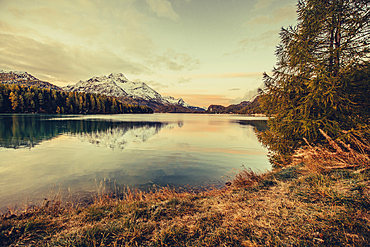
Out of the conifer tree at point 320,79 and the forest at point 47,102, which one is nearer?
the conifer tree at point 320,79

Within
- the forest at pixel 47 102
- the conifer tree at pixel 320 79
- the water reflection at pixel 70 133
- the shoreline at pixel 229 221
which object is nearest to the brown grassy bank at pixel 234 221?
the shoreline at pixel 229 221

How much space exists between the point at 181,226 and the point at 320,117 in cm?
985

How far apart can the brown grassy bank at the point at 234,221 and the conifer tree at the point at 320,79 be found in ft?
10.2

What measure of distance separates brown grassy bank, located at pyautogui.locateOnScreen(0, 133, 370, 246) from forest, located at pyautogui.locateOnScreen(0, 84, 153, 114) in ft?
544

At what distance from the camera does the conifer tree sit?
347 inches

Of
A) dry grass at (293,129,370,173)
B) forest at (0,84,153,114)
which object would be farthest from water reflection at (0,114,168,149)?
forest at (0,84,153,114)

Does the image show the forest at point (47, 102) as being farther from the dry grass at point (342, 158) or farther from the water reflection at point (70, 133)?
the dry grass at point (342, 158)

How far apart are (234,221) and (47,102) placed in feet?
609

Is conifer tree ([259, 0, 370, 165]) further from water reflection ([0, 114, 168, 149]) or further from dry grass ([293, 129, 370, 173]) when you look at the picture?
water reflection ([0, 114, 168, 149])

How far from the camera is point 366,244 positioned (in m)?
3.48

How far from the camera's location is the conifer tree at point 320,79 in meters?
8.82

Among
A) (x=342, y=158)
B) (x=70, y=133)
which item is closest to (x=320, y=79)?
(x=342, y=158)

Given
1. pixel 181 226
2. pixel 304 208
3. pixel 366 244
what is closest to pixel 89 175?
pixel 181 226

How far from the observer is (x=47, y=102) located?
142750 millimetres
